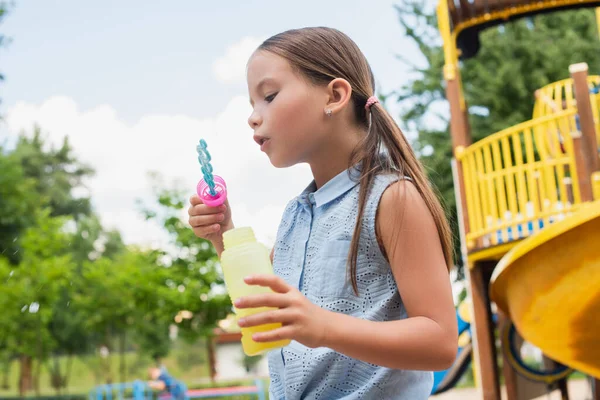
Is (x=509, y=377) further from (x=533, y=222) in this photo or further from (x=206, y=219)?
(x=206, y=219)

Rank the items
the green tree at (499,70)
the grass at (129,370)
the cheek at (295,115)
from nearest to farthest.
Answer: the cheek at (295,115)
the green tree at (499,70)
the grass at (129,370)

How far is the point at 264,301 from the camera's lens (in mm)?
806

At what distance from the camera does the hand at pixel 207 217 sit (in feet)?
4.10

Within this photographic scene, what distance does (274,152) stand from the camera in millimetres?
1116

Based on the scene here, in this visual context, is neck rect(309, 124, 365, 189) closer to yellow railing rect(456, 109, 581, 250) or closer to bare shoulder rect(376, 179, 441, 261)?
bare shoulder rect(376, 179, 441, 261)

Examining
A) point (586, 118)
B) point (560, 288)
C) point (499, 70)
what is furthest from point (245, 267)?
point (499, 70)

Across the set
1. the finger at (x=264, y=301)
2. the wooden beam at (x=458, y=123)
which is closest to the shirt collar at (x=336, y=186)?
the finger at (x=264, y=301)

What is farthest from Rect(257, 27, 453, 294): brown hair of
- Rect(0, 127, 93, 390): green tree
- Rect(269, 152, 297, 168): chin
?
Rect(0, 127, 93, 390): green tree

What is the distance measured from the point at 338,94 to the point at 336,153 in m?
0.09

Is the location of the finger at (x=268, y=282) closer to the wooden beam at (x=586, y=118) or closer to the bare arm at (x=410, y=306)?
the bare arm at (x=410, y=306)

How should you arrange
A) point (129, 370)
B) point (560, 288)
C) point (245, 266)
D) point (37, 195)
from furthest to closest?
point (129, 370) < point (37, 195) < point (560, 288) < point (245, 266)

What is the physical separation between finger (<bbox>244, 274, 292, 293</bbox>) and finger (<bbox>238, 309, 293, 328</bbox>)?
0.03 m

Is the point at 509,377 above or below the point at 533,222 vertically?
below

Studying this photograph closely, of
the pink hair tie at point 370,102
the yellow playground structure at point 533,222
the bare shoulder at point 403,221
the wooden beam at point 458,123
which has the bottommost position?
the bare shoulder at point 403,221
